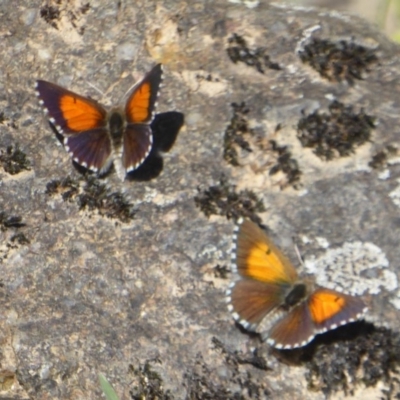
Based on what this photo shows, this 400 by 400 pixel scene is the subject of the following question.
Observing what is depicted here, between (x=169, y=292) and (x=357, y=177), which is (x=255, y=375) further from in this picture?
(x=357, y=177)

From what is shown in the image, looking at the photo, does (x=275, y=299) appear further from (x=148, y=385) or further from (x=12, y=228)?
(x=12, y=228)

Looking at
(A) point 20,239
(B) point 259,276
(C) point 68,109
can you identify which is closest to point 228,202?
(B) point 259,276

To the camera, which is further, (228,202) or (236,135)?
(236,135)

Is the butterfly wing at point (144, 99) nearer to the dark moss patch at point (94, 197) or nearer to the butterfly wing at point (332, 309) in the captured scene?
the dark moss patch at point (94, 197)

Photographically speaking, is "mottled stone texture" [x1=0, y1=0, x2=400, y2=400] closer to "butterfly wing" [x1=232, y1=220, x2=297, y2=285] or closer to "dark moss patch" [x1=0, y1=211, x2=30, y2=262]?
"dark moss patch" [x1=0, y1=211, x2=30, y2=262]

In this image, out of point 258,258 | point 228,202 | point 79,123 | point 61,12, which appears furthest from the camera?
point 61,12

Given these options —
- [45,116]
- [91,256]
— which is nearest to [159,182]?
[91,256]
